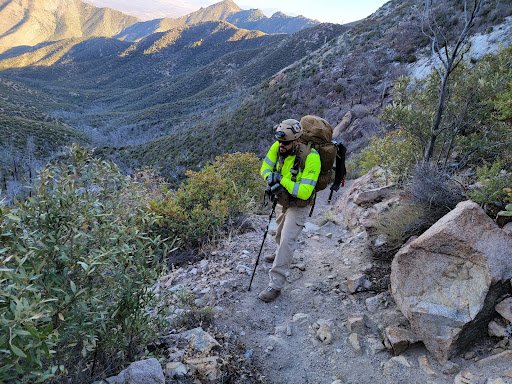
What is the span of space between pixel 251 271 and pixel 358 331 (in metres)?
1.59

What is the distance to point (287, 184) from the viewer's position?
12.1 ft

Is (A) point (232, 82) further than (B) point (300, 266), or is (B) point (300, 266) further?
(A) point (232, 82)

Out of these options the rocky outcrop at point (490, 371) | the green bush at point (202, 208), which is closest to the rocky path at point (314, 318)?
the rocky outcrop at point (490, 371)

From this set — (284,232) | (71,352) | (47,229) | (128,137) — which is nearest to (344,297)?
(284,232)

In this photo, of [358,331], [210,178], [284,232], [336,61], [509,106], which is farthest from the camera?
[336,61]

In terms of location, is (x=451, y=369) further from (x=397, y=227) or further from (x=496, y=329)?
(x=397, y=227)

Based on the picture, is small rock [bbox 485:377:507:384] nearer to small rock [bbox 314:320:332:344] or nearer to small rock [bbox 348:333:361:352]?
small rock [bbox 348:333:361:352]

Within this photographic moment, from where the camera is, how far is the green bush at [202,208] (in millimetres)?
5598

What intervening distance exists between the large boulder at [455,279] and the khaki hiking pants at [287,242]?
1119 millimetres

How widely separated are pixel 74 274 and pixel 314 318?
95.9 inches

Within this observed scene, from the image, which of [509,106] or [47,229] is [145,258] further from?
[509,106]

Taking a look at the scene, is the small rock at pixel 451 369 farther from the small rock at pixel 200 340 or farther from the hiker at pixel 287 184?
the small rock at pixel 200 340

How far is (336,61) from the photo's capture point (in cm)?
3077

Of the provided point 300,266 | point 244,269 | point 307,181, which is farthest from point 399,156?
point 244,269
